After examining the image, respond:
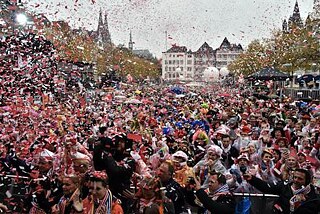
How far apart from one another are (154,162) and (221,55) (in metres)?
151

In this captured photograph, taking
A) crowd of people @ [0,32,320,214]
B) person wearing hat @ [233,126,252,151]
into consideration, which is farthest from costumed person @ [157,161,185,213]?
person wearing hat @ [233,126,252,151]

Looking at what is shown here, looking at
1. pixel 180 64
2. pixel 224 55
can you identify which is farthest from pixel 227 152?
pixel 180 64

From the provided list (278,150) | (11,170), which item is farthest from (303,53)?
(11,170)

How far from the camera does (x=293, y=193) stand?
5.16 metres

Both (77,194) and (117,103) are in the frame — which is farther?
(117,103)

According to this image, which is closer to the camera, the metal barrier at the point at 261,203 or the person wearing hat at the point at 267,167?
the metal barrier at the point at 261,203

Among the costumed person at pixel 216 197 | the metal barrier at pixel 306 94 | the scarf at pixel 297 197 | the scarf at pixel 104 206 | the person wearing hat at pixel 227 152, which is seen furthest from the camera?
the metal barrier at pixel 306 94

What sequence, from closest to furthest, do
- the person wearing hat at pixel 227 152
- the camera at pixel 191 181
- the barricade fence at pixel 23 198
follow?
the camera at pixel 191 181 → the barricade fence at pixel 23 198 → the person wearing hat at pixel 227 152

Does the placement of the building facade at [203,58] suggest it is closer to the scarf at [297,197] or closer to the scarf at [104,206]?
the scarf at [297,197]

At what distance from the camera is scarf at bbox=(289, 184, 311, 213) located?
196 inches

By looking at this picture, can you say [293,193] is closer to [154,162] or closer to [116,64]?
[154,162]

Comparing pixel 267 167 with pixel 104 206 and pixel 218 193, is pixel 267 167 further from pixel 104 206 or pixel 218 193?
pixel 104 206

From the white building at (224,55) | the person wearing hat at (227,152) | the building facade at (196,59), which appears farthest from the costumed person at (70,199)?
the white building at (224,55)

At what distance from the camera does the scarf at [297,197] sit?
4.98 m
